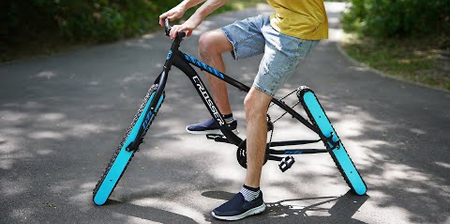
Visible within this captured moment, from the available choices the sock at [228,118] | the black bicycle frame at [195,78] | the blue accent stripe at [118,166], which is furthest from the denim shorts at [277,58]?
the blue accent stripe at [118,166]

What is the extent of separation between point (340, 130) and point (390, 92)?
2.16 meters

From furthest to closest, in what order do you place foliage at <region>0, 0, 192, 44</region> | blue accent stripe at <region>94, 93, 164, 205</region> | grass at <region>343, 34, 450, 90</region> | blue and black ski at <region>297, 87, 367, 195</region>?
1. foliage at <region>0, 0, 192, 44</region>
2. grass at <region>343, 34, 450, 90</region>
3. blue and black ski at <region>297, 87, 367, 195</region>
4. blue accent stripe at <region>94, 93, 164, 205</region>

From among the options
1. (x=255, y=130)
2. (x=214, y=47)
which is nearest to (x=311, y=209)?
(x=255, y=130)

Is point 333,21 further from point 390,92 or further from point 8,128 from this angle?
point 8,128

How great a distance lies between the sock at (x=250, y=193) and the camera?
3.84 metres

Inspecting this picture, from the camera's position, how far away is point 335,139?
4.17 meters

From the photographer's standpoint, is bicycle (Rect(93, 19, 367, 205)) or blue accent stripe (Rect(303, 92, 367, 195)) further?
blue accent stripe (Rect(303, 92, 367, 195))

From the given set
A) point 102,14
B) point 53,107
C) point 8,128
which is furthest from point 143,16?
point 8,128

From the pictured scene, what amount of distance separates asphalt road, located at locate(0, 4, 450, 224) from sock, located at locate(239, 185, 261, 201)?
142 millimetres

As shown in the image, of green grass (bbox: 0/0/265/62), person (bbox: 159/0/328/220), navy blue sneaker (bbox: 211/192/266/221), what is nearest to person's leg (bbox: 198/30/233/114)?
person (bbox: 159/0/328/220)

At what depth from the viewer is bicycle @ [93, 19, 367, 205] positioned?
3.79m

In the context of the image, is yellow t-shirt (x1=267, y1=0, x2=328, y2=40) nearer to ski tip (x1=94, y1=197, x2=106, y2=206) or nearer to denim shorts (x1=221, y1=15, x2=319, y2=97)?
denim shorts (x1=221, y1=15, x2=319, y2=97)

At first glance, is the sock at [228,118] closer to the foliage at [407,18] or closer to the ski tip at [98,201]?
the ski tip at [98,201]

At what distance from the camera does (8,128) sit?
5.84 m
